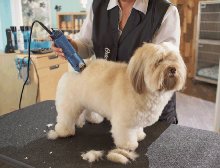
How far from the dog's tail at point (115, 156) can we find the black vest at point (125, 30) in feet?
1.42

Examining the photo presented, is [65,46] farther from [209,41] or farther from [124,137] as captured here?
[209,41]

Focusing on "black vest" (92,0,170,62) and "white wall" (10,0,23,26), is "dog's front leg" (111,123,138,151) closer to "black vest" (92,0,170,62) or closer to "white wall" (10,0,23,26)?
"black vest" (92,0,170,62)

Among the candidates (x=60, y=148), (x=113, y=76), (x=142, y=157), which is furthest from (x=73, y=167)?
(x=113, y=76)

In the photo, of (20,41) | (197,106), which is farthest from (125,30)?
(197,106)

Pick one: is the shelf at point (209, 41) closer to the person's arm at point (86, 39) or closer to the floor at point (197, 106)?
the floor at point (197, 106)

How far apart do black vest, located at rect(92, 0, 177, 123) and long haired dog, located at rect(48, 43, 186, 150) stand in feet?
0.85

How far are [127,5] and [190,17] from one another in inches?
153

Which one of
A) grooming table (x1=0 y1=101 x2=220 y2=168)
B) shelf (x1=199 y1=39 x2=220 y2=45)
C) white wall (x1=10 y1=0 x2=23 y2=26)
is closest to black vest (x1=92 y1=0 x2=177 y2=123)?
grooming table (x1=0 y1=101 x2=220 y2=168)

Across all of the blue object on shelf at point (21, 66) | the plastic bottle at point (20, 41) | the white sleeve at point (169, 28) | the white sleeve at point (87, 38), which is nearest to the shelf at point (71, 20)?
the plastic bottle at point (20, 41)

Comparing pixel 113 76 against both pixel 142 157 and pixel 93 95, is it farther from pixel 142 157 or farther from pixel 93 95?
pixel 142 157

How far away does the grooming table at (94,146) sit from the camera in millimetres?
1050

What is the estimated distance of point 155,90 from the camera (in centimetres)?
99

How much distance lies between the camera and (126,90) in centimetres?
105

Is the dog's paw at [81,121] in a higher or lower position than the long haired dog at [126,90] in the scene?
lower
